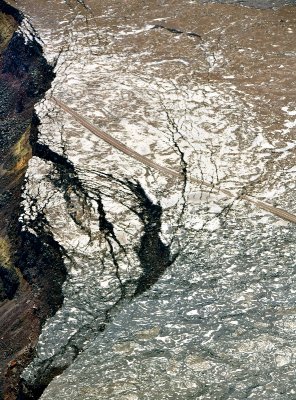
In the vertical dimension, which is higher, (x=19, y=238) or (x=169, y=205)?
(x=169, y=205)

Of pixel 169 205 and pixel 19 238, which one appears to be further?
A: pixel 19 238

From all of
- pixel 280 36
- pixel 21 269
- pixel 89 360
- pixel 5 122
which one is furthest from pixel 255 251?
pixel 5 122

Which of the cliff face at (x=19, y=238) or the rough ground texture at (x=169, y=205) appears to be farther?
the cliff face at (x=19, y=238)

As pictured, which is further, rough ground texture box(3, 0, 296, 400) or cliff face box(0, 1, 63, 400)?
cliff face box(0, 1, 63, 400)
